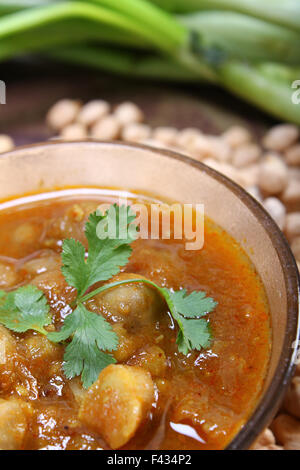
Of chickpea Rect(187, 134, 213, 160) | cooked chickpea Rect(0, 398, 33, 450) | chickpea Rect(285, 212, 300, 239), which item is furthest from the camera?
chickpea Rect(187, 134, 213, 160)

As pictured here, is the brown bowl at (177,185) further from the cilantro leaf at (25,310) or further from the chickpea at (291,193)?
the chickpea at (291,193)

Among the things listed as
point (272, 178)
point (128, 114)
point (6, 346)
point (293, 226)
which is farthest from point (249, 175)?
point (6, 346)

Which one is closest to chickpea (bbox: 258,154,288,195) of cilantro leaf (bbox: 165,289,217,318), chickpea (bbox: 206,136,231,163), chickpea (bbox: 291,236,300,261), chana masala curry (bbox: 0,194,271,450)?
chickpea (bbox: 206,136,231,163)

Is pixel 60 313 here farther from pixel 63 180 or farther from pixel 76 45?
pixel 76 45

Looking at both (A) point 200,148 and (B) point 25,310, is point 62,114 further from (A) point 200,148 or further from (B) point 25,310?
(B) point 25,310

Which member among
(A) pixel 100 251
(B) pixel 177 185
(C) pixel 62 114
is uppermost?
(C) pixel 62 114

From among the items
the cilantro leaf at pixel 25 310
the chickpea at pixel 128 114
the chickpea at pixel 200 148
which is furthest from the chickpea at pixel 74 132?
the cilantro leaf at pixel 25 310

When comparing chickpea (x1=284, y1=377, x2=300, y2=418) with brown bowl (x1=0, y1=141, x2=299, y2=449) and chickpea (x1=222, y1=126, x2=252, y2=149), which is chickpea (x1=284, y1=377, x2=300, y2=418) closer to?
brown bowl (x1=0, y1=141, x2=299, y2=449)
